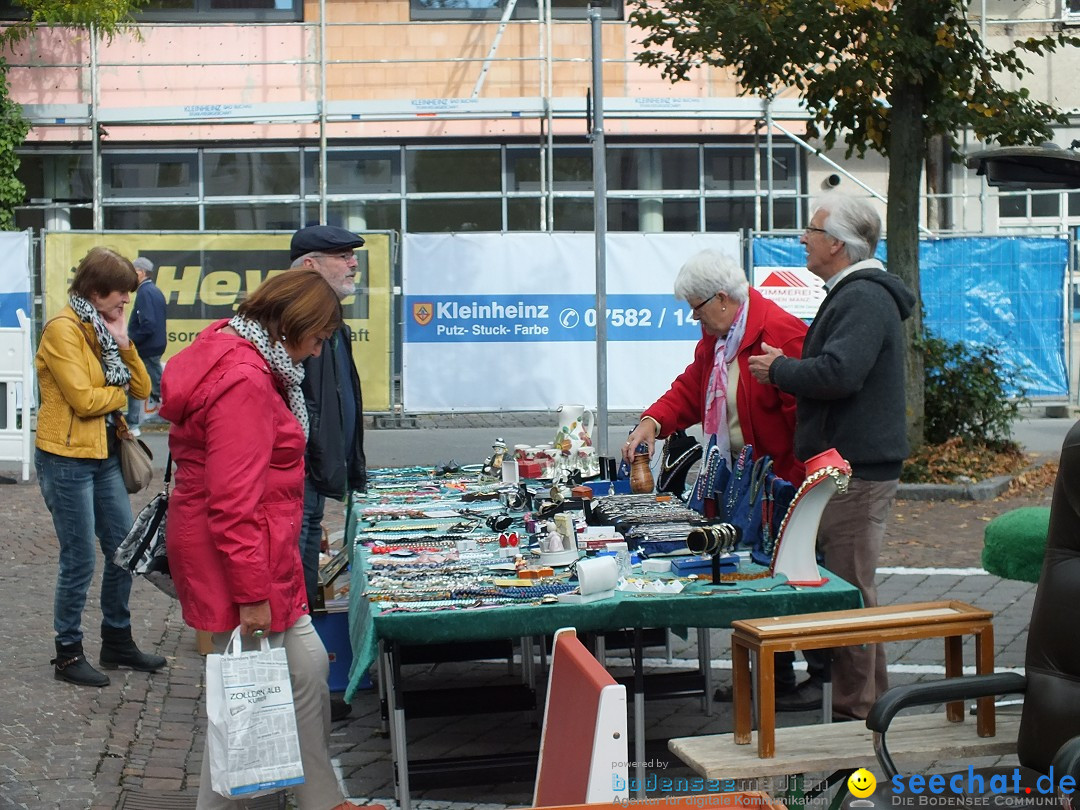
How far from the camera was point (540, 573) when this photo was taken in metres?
4.54

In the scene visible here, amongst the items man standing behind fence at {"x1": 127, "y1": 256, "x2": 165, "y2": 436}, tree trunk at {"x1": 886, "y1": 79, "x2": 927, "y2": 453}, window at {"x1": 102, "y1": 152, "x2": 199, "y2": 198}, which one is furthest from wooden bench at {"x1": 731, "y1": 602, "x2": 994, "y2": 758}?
window at {"x1": 102, "y1": 152, "x2": 199, "y2": 198}

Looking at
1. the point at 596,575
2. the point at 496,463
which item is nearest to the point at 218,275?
the point at 496,463

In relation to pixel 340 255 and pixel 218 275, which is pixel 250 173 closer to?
pixel 218 275

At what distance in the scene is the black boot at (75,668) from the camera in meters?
6.18

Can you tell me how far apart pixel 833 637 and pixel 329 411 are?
250 cm

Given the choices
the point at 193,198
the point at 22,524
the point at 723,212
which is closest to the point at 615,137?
the point at 723,212

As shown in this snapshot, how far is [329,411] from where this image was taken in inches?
223

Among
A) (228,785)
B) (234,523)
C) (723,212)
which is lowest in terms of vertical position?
(228,785)

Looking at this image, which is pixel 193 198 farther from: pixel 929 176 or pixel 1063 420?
→ pixel 1063 420

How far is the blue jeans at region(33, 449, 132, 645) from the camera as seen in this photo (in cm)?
600

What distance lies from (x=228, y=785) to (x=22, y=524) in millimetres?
6972

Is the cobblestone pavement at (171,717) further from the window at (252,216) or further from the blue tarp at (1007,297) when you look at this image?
the window at (252,216)

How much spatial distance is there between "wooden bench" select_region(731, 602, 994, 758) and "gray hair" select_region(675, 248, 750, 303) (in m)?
1.88

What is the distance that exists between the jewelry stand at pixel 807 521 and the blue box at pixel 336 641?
6.91ft
